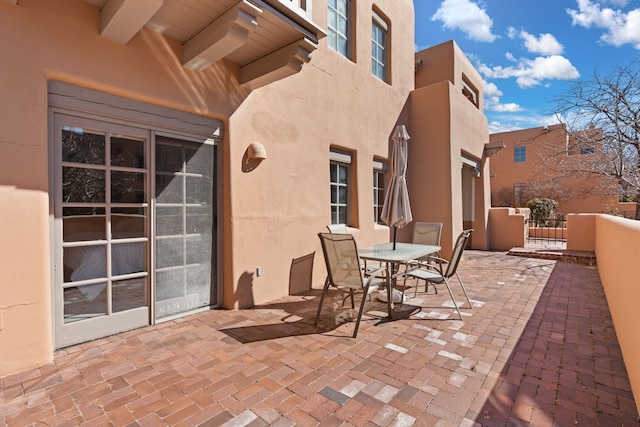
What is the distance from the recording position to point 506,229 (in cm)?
1091

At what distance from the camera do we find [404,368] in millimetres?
2812

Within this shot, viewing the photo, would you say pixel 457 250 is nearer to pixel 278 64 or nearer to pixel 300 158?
pixel 300 158

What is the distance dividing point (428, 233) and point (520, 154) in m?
19.1

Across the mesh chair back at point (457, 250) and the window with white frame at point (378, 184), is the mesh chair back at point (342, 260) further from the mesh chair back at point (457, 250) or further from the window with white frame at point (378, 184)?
the window with white frame at point (378, 184)

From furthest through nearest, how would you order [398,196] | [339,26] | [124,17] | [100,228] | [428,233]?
[339,26] < [428,233] < [398,196] < [100,228] < [124,17]

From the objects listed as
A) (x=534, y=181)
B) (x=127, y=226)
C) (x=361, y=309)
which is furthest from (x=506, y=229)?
(x=127, y=226)

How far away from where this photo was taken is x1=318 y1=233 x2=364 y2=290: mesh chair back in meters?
3.57

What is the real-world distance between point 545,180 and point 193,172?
20.6 metres

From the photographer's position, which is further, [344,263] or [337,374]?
[344,263]

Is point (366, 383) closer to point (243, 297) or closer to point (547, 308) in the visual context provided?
point (243, 297)

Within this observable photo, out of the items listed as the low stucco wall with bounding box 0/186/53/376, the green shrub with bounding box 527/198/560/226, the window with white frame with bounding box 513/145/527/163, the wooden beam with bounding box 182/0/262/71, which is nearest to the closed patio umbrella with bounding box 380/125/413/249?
the wooden beam with bounding box 182/0/262/71

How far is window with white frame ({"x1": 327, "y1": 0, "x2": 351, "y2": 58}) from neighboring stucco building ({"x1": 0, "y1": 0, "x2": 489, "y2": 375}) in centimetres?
4

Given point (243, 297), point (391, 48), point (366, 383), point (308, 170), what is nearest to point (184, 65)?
point (308, 170)

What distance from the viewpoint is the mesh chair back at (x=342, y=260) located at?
3.57 meters
